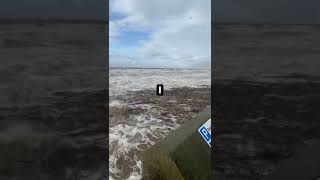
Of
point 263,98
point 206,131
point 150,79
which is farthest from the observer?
point 150,79

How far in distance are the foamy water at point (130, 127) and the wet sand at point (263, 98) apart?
22.5 inches

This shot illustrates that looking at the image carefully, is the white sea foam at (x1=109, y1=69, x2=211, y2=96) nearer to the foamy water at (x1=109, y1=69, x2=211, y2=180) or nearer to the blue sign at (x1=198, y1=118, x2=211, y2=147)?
the foamy water at (x1=109, y1=69, x2=211, y2=180)

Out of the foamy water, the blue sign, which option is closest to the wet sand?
the blue sign

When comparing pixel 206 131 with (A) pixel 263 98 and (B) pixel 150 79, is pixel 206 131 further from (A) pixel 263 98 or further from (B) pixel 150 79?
(B) pixel 150 79

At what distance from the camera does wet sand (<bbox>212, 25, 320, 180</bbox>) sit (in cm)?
287

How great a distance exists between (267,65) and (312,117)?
2.10 meters

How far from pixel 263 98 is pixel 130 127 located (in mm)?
1824

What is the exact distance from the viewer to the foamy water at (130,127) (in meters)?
2.96

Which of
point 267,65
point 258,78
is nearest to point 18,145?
point 258,78

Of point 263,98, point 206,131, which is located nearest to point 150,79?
point 263,98

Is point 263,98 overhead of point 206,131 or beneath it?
overhead

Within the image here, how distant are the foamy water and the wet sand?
572 millimetres

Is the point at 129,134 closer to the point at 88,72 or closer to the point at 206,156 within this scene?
the point at 88,72

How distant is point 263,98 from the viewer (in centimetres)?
457
